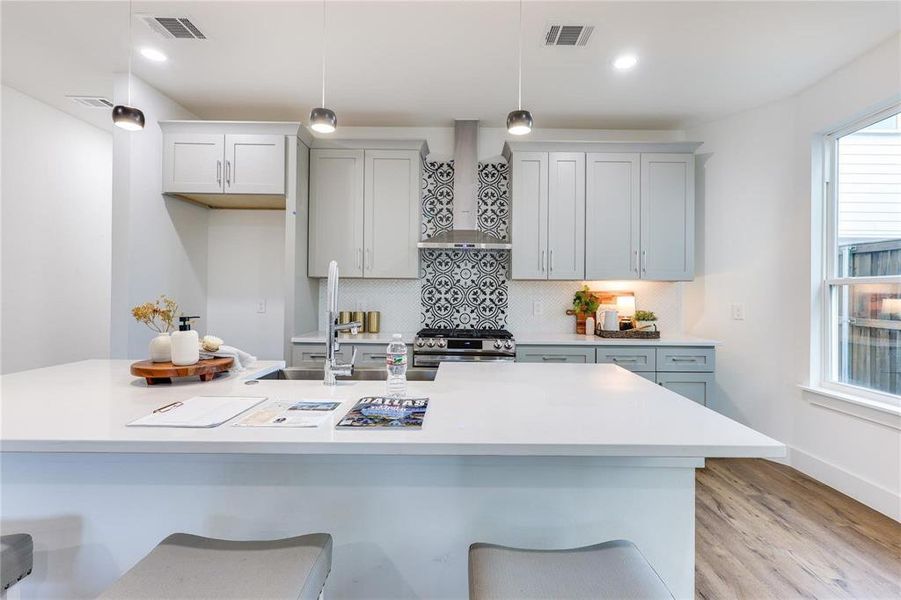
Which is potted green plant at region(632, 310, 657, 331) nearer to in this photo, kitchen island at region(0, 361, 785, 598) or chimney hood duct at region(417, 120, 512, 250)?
chimney hood duct at region(417, 120, 512, 250)

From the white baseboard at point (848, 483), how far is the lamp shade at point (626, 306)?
154cm

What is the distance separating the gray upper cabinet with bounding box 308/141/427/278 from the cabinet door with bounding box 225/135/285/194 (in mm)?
335

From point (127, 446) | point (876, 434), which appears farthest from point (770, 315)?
point (127, 446)

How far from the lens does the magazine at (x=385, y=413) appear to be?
3.72 feet

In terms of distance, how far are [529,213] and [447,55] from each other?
1400mm

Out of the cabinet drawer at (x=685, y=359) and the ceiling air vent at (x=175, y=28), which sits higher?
the ceiling air vent at (x=175, y=28)

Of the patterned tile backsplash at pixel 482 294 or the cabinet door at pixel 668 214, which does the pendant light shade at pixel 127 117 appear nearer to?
the patterned tile backsplash at pixel 482 294

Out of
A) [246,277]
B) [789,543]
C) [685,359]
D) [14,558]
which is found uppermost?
[246,277]

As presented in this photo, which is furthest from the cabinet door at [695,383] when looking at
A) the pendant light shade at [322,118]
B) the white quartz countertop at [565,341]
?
the pendant light shade at [322,118]

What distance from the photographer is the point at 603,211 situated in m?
3.53

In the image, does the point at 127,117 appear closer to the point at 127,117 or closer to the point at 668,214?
the point at 127,117

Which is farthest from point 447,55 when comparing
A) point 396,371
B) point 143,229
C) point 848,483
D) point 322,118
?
point 848,483

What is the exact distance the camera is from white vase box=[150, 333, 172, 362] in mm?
1703

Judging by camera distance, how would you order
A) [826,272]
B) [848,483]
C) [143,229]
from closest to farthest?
[848,483]
[826,272]
[143,229]
